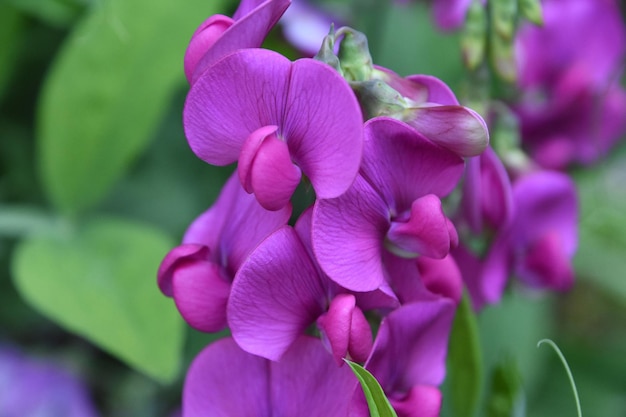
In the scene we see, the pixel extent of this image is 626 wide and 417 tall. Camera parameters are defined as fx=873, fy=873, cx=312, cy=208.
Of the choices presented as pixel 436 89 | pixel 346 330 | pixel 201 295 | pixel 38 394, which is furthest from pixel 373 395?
pixel 38 394

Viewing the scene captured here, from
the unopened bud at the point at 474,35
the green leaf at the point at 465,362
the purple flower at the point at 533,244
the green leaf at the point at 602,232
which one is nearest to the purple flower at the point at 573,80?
the green leaf at the point at 602,232

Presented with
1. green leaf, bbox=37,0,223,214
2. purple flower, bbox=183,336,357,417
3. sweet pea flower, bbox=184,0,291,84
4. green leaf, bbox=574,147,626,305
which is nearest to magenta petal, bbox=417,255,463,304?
purple flower, bbox=183,336,357,417

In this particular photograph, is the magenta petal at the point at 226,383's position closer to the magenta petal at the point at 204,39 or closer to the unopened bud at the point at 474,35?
the magenta petal at the point at 204,39

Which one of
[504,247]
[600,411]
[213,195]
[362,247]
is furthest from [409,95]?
[600,411]

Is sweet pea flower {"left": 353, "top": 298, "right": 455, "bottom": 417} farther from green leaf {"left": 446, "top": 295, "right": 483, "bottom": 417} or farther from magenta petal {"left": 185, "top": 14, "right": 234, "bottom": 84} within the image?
magenta petal {"left": 185, "top": 14, "right": 234, "bottom": 84}

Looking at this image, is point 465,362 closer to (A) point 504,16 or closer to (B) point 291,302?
(B) point 291,302

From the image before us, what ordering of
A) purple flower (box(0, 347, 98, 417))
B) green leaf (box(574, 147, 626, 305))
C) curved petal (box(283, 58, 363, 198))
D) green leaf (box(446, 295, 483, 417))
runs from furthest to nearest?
green leaf (box(574, 147, 626, 305)), purple flower (box(0, 347, 98, 417)), green leaf (box(446, 295, 483, 417)), curved petal (box(283, 58, 363, 198))

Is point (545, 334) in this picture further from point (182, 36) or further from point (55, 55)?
point (55, 55)
